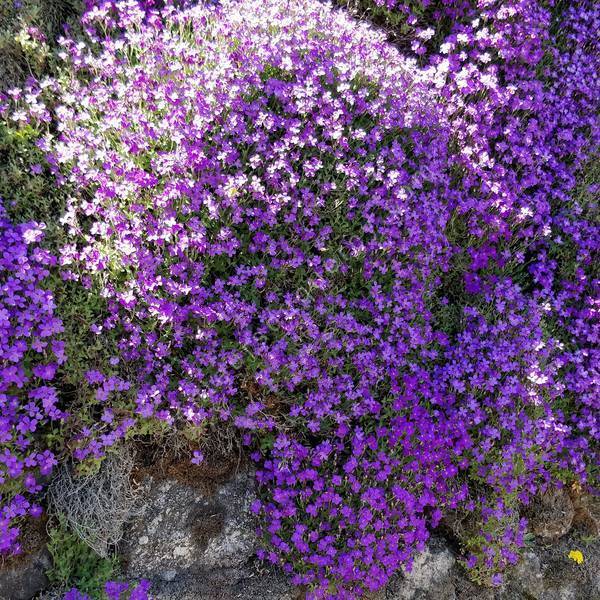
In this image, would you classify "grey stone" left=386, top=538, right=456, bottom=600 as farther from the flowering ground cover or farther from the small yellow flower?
the small yellow flower

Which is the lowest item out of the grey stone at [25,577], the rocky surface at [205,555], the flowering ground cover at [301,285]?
the grey stone at [25,577]

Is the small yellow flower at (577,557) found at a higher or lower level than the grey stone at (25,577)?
higher

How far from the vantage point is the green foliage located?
328 cm

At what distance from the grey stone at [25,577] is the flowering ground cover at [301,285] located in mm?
285

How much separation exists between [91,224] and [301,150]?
1.46 meters

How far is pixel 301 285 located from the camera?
400 centimetres

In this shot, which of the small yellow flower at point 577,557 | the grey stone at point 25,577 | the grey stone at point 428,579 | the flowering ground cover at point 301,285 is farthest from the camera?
the small yellow flower at point 577,557

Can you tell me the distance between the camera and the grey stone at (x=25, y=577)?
3.20 metres

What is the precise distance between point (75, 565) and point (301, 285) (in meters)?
2.01

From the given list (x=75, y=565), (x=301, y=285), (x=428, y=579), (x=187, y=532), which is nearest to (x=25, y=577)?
(x=75, y=565)

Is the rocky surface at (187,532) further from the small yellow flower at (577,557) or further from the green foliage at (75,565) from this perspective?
the small yellow flower at (577,557)

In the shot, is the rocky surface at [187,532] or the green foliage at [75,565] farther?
the rocky surface at [187,532]

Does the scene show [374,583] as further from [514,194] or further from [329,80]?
[329,80]

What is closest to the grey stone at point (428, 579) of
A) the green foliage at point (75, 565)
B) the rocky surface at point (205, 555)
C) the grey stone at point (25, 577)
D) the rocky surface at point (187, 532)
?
the rocky surface at point (205, 555)
